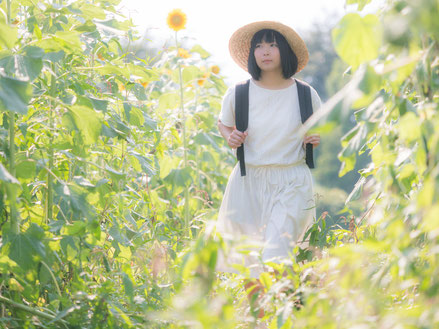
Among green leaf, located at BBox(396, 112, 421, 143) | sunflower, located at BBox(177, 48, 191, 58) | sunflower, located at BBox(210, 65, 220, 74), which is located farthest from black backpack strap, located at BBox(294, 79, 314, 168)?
sunflower, located at BBox(210, 65, 220, 74)

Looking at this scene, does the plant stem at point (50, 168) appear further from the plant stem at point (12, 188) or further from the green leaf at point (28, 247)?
the green leaf at point (28, 247)

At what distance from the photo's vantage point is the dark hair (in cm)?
288

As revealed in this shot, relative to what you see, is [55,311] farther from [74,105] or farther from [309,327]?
[309,327]

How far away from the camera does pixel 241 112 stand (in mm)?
2824

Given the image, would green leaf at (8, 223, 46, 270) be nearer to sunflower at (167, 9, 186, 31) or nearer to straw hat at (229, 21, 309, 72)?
straw hat at (229, 21, 309, 72)

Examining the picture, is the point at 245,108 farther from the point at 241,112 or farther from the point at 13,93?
the point at 13,93

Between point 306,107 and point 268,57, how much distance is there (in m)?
0.29

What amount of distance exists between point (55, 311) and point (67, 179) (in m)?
0.56

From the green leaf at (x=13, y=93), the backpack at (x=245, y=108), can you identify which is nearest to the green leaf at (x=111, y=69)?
the green leaf at (x=13, y=93)

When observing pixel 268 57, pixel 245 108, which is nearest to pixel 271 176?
pixel 245 108

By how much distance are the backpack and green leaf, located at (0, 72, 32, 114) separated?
138 centimetres

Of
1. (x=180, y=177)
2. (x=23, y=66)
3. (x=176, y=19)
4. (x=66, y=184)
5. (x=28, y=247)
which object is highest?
(x=176, y=19)

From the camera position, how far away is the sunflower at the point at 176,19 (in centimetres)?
370

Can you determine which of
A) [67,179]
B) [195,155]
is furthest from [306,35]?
[67,179]
